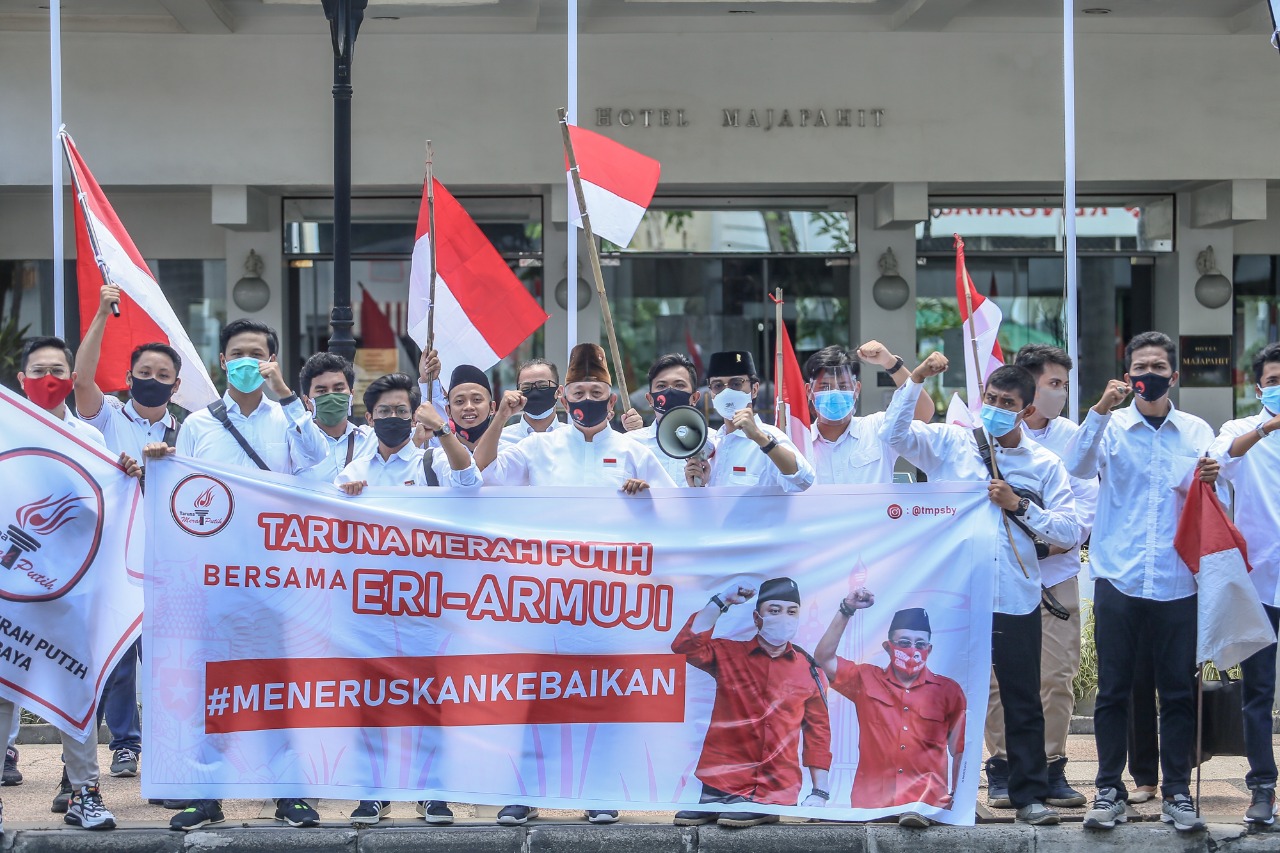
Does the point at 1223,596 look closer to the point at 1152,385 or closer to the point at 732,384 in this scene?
the point at 1152,385

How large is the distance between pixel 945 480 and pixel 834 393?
0.68 metres

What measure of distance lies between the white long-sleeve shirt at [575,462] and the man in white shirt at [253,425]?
0.93 m

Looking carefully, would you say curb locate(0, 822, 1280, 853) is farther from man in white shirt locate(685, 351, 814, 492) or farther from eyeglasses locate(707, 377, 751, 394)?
eyeglasses locate(707, 377, 751, 394)

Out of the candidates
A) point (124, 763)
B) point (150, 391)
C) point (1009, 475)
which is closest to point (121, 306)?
point (150, 391)

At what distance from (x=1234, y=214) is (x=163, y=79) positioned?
10321 mm

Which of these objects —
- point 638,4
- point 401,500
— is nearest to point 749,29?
point 638,4

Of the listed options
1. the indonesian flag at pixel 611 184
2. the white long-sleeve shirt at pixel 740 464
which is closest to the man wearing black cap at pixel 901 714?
the white long-sleeve shirt at pixel 740 464

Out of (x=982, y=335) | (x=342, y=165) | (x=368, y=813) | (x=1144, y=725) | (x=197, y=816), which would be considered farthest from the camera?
(x=342, y=165)

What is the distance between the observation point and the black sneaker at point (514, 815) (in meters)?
6.03

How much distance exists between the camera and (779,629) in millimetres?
6066

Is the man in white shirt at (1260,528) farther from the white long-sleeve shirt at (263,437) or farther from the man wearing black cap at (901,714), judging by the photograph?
the white long-sleeve shirt at (263,437)

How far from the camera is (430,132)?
13422 millimetres

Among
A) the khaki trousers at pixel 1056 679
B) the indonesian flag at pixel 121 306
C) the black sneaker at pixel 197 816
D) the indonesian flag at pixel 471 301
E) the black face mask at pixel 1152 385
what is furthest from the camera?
the indonesian flag at pixel 121 306

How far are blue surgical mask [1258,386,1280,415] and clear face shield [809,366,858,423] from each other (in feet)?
5.89
